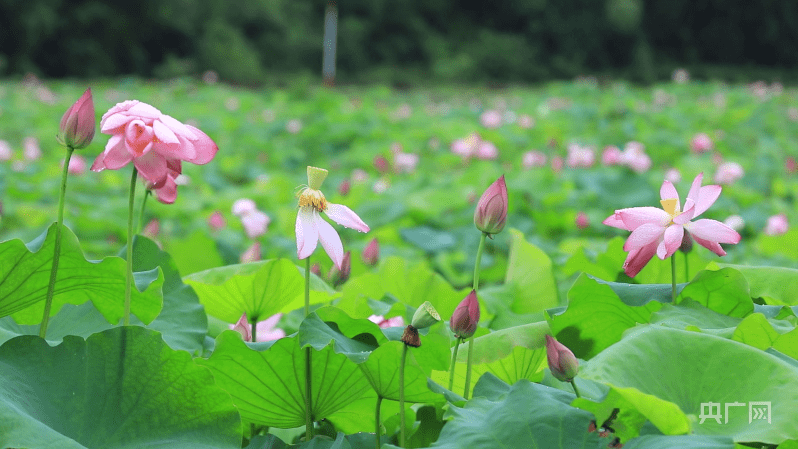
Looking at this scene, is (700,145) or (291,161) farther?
(291,161)

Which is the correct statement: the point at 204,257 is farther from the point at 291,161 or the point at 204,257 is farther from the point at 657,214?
the point at 291,161

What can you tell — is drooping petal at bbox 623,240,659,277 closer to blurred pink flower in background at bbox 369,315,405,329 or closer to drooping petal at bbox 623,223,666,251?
drooping petal at bbox 623,223,666,251

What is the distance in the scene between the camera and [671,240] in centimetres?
59

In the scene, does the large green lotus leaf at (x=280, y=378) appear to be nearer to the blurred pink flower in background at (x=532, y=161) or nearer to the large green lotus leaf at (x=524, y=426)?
the large green lotus leaf at (x=524, y=426)

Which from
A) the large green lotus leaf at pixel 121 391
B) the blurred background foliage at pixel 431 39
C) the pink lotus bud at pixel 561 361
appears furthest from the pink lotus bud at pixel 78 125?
the blurred background foliage at pixel 431 39

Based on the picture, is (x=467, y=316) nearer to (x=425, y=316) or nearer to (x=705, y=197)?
(x=425, y=316)

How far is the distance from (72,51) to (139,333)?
47.9 ft

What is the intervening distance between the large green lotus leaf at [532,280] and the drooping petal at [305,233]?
41 cm

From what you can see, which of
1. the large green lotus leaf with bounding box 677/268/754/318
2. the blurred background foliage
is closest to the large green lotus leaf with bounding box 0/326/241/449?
the large green lotus leaf with bounding box 677/268/754/318

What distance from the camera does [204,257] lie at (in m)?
1.14

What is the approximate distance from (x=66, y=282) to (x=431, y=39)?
18656 mm

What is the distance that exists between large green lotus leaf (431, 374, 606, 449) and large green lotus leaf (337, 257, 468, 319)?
17.4 inches

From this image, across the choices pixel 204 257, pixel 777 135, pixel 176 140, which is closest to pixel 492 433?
pixel 176 140

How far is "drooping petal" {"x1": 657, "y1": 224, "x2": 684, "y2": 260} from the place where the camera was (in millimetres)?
583
